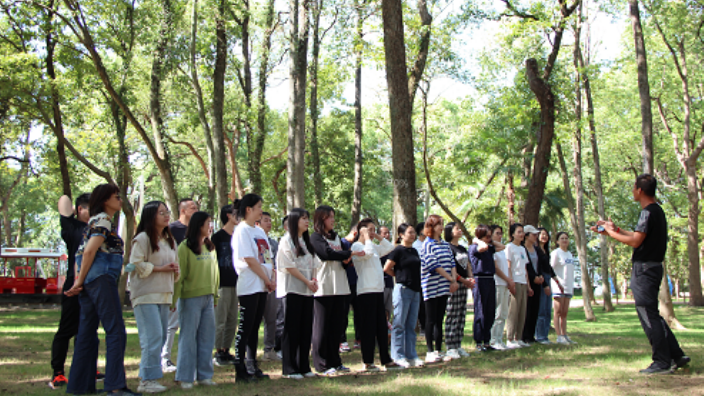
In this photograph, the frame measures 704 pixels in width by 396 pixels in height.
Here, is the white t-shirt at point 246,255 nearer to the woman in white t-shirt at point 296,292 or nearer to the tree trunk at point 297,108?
the woman in white t-shirt at point 296,292

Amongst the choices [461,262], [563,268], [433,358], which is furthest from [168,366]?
[563,268]

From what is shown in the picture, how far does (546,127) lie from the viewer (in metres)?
13.0

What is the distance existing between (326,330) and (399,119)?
497cm

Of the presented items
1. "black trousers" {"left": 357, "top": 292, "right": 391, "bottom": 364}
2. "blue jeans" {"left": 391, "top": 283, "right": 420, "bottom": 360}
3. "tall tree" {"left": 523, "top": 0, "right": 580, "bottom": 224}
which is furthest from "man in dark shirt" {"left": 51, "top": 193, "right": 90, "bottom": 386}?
"tall tree" {"left": 523, "top": 0, "right": 580, "bottom": 224}

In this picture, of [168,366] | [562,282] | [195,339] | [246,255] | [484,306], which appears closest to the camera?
[195,339]

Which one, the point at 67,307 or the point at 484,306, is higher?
the point at 67,307

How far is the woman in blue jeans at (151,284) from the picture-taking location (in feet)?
17.8

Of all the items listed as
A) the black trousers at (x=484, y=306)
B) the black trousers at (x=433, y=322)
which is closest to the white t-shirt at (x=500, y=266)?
the black trousers at (x=484, y=306)

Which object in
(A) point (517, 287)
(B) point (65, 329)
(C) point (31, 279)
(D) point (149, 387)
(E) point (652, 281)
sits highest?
(C) point (31, 279)

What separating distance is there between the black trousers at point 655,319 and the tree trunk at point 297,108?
7951mm

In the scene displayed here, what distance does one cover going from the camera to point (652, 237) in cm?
647

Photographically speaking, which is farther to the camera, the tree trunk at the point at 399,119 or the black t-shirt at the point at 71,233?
the tree trunk at the point at 399,119

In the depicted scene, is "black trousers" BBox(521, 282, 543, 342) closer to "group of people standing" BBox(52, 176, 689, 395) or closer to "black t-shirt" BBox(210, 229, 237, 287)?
"group of people standing" BBox(52, 176, 689, 395)

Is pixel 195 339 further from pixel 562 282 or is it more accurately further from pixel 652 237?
pixel 562 282
